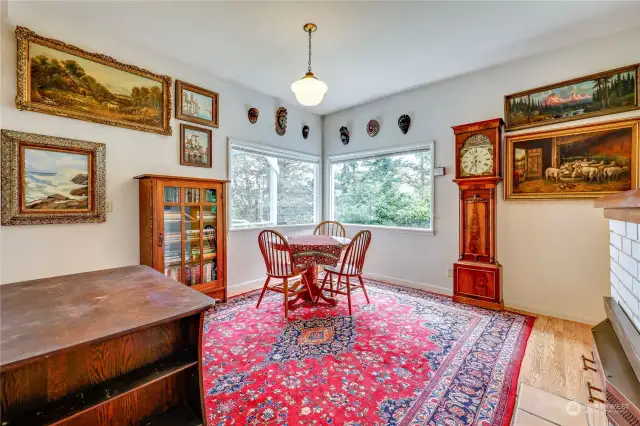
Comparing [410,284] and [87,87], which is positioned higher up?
[87,87]

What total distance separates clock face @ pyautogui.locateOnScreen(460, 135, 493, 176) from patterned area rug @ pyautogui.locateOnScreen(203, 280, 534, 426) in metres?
1.54

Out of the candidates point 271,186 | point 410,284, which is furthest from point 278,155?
point 410,284

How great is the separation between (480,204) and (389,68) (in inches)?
73.2

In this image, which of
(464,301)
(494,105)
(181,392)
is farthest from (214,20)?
(464,301)

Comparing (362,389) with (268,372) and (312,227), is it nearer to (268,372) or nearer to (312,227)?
(268,372)

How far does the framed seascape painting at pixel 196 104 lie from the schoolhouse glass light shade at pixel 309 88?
1450mm

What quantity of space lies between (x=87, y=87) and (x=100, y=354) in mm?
2616

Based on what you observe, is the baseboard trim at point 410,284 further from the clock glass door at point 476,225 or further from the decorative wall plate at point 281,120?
the decorative wall plate at point 281,120

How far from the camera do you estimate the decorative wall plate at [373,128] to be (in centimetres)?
426

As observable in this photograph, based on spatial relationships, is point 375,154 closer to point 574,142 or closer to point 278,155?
point 278,155

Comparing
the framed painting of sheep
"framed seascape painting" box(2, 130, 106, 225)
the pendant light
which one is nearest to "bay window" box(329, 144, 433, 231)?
the framed painting of sheep

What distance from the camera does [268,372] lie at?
1.96 m

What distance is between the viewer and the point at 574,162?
279cm

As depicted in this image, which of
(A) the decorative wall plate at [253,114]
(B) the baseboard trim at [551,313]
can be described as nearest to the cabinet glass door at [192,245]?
(A) the decorative wall plate at [253,114]
